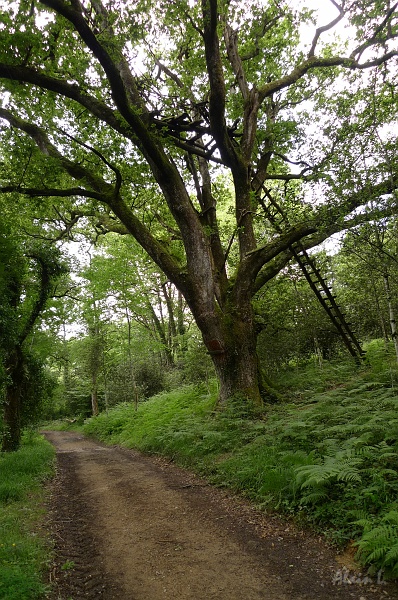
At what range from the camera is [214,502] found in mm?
5730

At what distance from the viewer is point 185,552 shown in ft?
14.0

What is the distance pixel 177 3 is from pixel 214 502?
10.6m

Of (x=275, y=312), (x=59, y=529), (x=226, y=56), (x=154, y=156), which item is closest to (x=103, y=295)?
(x=275, y=312)

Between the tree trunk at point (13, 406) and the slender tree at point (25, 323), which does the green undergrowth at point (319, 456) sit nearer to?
the tree trunk at point (13, 406)

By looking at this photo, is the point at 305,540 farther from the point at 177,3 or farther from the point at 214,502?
the point at 177,3

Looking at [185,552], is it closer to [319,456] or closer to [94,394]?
[319,456]

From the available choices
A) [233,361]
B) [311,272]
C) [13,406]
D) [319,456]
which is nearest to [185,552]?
[319,456]

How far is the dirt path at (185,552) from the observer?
11.3 ft

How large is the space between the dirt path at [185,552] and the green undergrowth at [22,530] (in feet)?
0.80

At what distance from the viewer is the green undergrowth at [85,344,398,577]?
396cm

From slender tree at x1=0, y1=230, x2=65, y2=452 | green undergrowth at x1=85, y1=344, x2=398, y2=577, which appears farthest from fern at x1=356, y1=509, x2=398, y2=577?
slender tree at x1=0, y1=230, x2=65, y2=452

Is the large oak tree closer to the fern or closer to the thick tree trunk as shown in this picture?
the thick tree trunk

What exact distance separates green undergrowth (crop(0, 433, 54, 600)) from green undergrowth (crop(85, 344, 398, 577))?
295cm

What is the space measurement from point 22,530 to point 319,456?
14.4 feet
